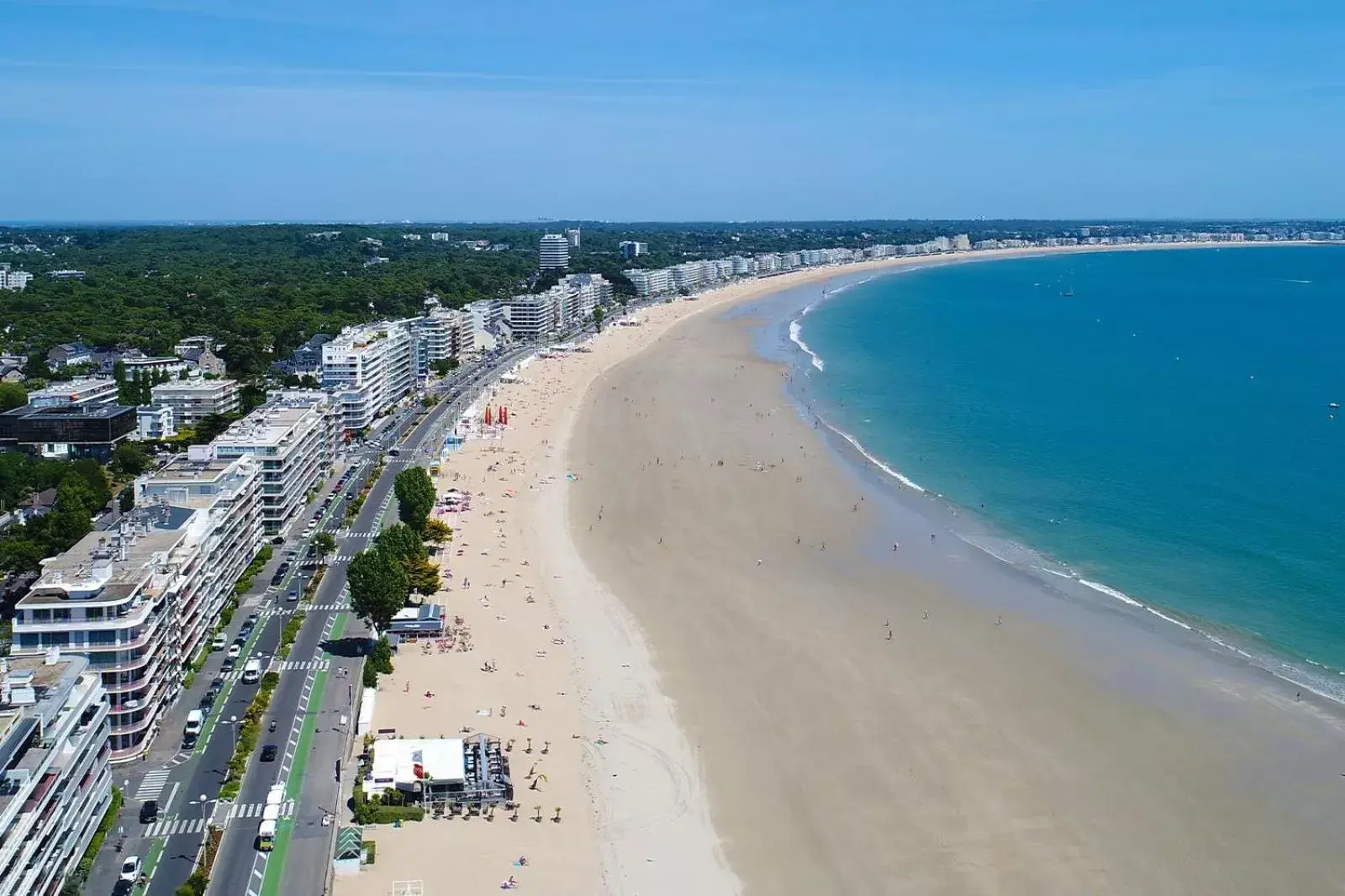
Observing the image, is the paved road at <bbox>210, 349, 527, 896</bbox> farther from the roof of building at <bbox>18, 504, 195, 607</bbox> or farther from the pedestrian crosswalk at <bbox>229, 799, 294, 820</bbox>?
the roof of building at <bbox>18, 504, 195, 607</bbox>

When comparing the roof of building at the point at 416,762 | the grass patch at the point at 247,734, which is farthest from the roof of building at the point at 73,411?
the roof of building at the point at 416,762

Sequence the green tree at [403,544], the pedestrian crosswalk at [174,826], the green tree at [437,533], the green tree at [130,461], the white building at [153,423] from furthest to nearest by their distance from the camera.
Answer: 1. the white building at [153,423]
2. the green tree at [130,461]
3. the green tree at [437,533]
4. the green tree at [403,544]
5. the pedestrian crosswalk at [174,826]

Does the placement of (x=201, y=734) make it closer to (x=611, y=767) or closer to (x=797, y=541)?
(x=611, y=767)

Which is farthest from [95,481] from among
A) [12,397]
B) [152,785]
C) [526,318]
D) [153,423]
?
[526,318]

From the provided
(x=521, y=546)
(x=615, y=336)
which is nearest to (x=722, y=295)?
(x=615, y=336)

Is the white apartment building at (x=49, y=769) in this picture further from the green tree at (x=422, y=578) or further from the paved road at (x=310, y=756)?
the green tree at (x=422, y=578)

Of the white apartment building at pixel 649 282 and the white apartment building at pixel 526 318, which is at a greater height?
the white apartment building at pixel 649 282
